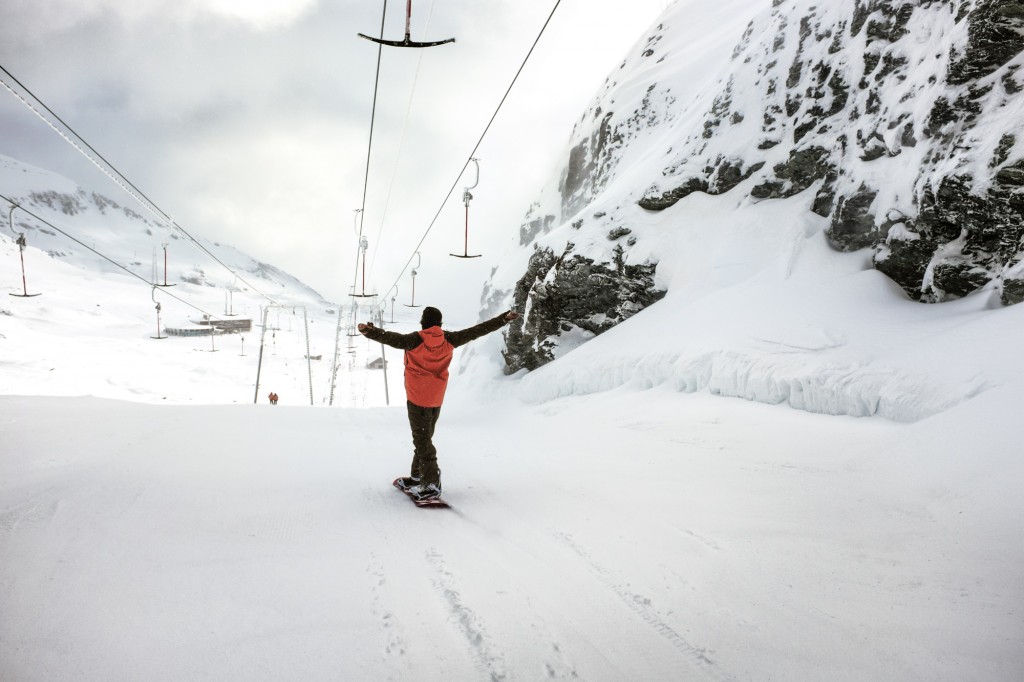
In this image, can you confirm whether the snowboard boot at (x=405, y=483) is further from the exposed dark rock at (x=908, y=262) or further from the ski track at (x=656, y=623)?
the exposed dark rock at (x=908, y=262)

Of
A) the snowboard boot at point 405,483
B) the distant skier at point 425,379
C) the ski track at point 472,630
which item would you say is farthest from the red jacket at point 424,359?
the ski track at point 472,630

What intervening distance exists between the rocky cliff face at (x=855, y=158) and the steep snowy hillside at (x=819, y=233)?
0.04 m

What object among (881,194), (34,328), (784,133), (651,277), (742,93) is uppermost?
(742,93)

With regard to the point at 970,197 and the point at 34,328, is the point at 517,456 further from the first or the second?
the point at 34,328

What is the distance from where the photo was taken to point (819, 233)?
12438mm

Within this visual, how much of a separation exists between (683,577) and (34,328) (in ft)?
315

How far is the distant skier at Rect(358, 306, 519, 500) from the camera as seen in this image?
494 centimetres

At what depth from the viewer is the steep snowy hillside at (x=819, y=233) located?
7.88 metres

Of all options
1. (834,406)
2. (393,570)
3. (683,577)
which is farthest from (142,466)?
(834,406)

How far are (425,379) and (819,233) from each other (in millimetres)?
11902

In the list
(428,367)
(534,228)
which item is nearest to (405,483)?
(428,367)

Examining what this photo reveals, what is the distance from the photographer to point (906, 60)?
38.1 feet

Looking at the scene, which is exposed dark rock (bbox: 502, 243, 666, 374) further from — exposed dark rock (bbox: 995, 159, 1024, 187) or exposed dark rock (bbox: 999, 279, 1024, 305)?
exposed dark rock (bbox: 999, 279, 1024, 305)

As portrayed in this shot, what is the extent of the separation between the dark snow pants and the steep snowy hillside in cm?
593
